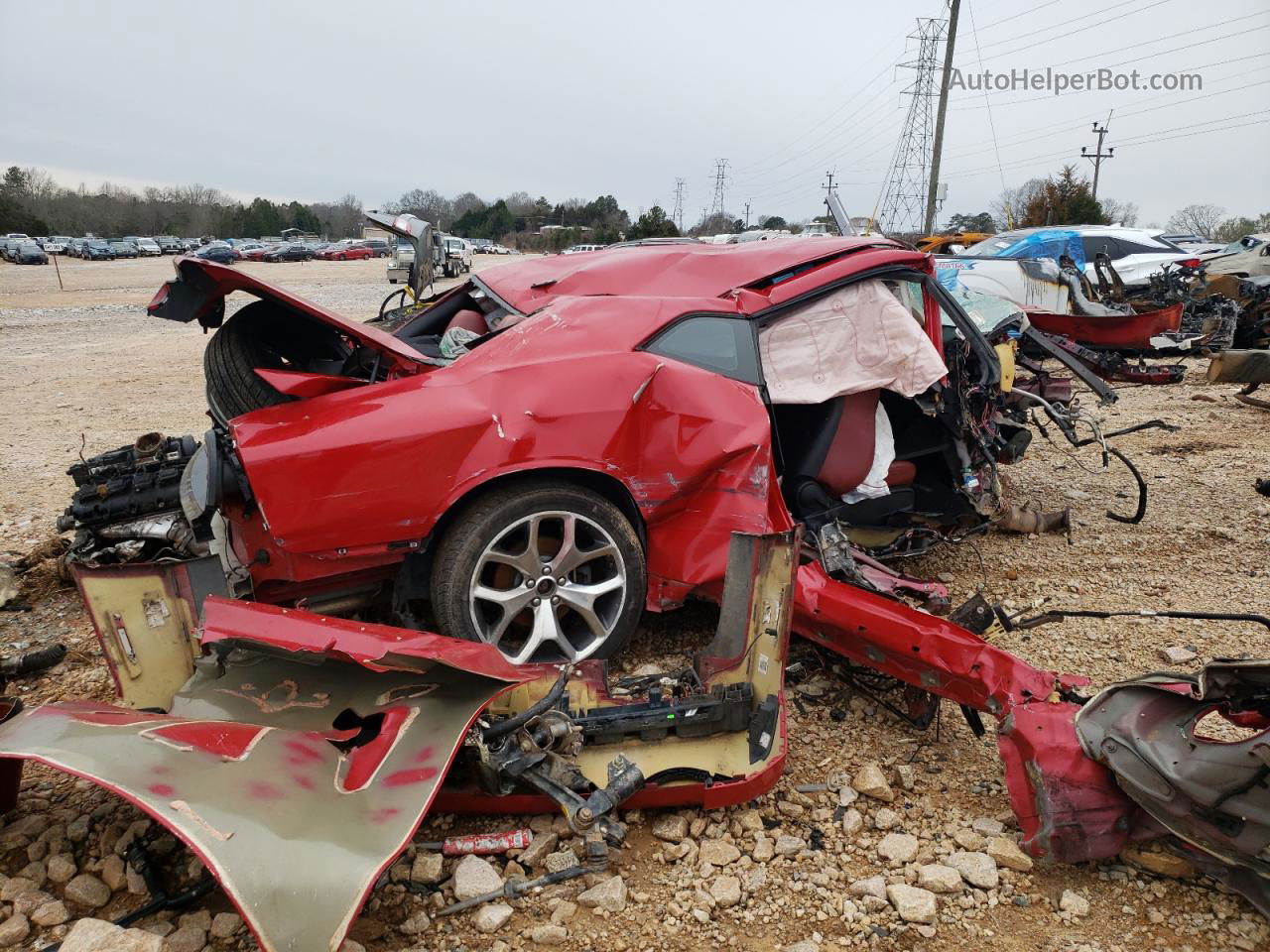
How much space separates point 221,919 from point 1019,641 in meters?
3.17

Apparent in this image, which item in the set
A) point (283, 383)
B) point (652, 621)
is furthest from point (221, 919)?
point (652, 621)

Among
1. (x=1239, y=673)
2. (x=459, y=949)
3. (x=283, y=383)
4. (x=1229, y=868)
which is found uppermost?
(x=283, y=383)

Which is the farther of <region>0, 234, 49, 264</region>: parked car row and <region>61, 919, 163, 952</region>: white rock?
<region>0, 234, 49, 264</region>: parked car row

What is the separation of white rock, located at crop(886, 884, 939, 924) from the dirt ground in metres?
0.04

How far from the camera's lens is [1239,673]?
82.3 inches

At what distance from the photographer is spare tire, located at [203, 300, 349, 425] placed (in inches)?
135

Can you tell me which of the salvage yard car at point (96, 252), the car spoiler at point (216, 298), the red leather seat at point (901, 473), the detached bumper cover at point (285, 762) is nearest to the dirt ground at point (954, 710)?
the detached bumper cover at point (285, 762)

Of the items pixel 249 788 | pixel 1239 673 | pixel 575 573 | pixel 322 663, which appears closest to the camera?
pixel 249 788

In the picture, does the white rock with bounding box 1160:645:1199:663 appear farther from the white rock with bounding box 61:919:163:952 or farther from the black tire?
the white rock with bounding box 61:919:163:952

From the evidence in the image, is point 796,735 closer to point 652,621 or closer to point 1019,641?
point 652,621

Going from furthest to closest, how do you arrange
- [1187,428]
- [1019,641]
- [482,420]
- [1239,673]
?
[1187,428], [1019,641], [482,420], [1239,673]

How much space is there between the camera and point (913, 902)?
7.40 ft

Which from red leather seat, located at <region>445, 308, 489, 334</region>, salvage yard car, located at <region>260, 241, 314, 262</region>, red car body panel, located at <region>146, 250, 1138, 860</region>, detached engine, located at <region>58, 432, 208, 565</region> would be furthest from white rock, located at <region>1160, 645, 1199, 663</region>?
salvage yard car, located at <region>260, 241, 314, 262</region>

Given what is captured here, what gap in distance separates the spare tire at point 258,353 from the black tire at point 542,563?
3.26 ft
